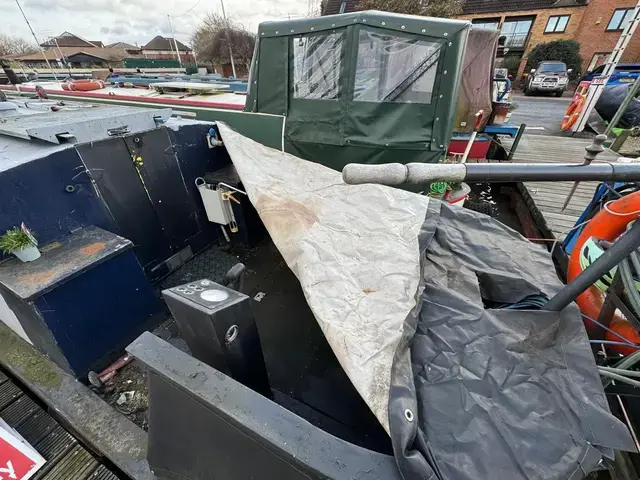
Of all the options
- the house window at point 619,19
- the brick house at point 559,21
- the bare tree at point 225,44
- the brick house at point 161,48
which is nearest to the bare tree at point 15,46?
the brick house at point 161,48

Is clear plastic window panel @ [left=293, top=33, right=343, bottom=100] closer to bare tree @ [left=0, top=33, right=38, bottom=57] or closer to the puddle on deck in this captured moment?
the puddle on deck

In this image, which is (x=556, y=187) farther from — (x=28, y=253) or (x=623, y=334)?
(x=28, y=253)

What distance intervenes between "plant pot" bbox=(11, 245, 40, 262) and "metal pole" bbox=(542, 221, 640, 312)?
277 cm

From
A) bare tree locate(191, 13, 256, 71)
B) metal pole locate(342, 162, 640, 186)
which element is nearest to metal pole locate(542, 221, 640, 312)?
metal pole locate(342, 162, 640, 186)

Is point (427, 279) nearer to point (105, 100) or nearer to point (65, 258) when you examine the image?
point (65, 258)

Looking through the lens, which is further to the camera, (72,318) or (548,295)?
(72,318)

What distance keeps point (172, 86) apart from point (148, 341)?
525 centimetres

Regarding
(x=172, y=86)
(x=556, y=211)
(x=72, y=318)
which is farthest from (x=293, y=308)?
(x=172, y=86)

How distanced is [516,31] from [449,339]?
2808cm

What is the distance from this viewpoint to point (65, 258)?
67.7 inches

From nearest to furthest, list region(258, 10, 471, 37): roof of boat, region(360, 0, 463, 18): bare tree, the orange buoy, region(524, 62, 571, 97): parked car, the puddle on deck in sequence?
the orange buoy, region(258, 10, 471, 37): roof of boat, the puddle on deck, region(360, 0, 463, 18): bare tree, region(524, 62, 571, 97): parked car

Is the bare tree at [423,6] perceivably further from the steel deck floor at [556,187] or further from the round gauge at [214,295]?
the round gauge at [214,295]

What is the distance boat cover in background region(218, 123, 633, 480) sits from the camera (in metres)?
0.91

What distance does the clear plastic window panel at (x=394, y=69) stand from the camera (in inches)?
101
